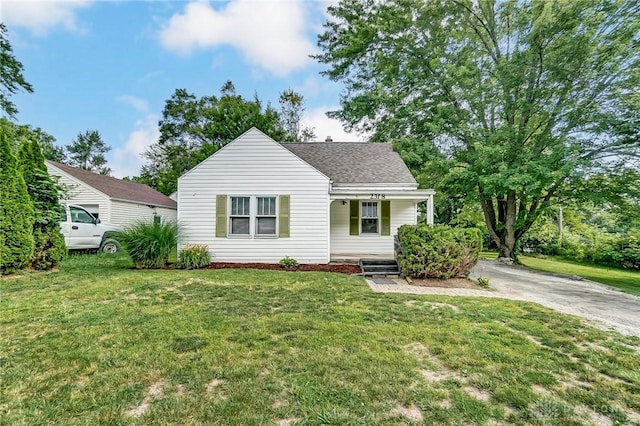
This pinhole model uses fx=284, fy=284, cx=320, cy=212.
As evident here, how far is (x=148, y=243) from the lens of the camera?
28.4 ft

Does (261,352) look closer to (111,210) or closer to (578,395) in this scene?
(578,395)

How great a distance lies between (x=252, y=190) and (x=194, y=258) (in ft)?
9.49

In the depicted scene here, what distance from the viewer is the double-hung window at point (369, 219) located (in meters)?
11.6

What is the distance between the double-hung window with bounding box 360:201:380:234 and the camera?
38.2 feet

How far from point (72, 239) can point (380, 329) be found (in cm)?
1213

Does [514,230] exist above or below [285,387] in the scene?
above

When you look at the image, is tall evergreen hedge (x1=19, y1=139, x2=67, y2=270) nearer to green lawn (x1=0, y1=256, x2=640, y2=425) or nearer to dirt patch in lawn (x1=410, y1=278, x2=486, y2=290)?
green lawn (x1=0, y1=256, x2=640, y2=425)

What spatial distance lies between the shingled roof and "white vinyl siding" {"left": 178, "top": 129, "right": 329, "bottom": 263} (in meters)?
2.11

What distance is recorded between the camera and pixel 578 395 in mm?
2609

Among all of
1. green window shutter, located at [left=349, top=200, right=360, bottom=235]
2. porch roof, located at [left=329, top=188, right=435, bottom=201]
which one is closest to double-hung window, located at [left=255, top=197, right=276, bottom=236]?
porch roof, located at [left=329, top=188, right=435, bottom=201]

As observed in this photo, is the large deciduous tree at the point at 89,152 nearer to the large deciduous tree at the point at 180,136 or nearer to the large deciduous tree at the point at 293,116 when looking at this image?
the large deciduous tree at the point at 180,136

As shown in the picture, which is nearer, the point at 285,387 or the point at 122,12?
the point at 285,387

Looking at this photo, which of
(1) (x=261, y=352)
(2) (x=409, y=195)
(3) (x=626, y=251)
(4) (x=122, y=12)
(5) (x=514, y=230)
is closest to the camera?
(1) (x=261, y=352)

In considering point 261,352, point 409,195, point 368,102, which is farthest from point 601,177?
point 261,352
